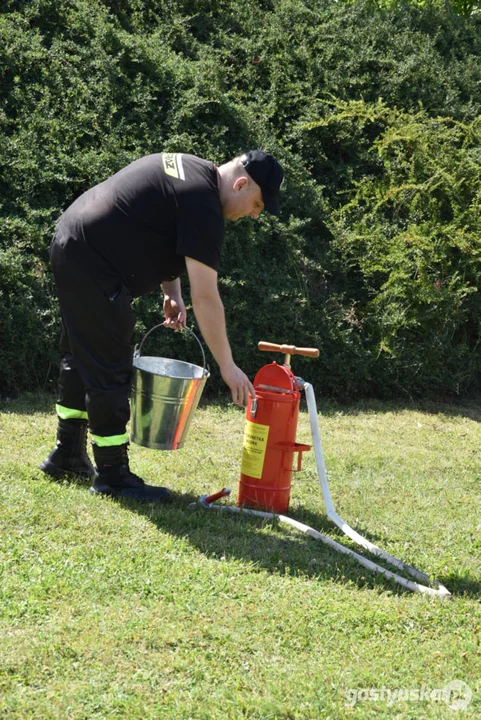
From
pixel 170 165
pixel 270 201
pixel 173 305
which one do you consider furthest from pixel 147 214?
pixel 173 305

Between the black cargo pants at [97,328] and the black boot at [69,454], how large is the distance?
0.84 feet

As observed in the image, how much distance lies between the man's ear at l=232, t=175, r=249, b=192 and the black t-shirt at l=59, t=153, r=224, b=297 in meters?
0.09

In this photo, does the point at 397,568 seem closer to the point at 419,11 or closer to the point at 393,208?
the point at 393,208

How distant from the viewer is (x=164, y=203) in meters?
3.66

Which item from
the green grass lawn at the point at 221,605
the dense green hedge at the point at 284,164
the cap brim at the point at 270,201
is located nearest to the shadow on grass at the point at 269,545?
the green grass lawn at the point at 221,605

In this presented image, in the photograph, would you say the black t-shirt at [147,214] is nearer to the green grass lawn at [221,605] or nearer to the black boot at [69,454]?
the black boot at [69,454]

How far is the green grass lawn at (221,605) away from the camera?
2.55 m

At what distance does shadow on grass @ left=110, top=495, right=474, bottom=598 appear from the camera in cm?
347

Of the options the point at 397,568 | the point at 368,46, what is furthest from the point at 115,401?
the point at 368,46

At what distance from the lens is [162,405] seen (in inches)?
157

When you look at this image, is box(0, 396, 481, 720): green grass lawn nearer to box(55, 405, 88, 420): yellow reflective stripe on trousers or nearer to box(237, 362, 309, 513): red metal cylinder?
box(237, 362, 309, 513): red metal cylinder

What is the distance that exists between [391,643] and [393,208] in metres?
5.50

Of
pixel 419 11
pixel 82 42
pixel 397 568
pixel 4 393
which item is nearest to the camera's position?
pixel 397 568

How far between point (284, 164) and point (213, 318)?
170 inches
